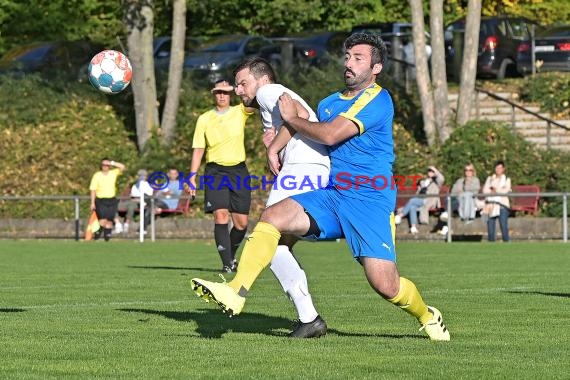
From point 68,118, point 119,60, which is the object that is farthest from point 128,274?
point 68,118

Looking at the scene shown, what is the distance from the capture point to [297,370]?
8.19m

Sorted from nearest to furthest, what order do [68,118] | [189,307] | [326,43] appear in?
[189,307]
[68,118]
[326,43]

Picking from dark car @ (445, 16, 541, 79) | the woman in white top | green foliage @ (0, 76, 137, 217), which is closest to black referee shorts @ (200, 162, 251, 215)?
the woman in white top

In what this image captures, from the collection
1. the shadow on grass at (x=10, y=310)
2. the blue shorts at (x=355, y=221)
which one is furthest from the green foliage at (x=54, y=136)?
the blue shorts at (x=355, y=221)

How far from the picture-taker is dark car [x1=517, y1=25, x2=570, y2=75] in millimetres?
40469

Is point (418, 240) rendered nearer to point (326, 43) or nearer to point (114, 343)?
point (326, 43)

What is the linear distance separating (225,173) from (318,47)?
25.3 metres

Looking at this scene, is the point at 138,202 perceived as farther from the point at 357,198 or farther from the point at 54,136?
the point at 357,198

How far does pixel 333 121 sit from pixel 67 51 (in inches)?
1363

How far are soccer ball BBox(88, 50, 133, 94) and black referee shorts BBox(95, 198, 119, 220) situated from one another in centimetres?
1673

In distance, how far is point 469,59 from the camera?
35.7m

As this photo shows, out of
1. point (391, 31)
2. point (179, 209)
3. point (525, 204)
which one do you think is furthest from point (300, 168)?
point (391, 31)

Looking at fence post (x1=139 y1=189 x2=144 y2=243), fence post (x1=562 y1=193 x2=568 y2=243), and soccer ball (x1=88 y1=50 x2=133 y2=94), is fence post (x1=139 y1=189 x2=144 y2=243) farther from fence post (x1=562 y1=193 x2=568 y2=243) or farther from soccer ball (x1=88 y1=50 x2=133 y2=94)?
soccer ball (x1=88 y1=50 x2=133 y2=94)

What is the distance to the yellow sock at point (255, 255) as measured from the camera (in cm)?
945
